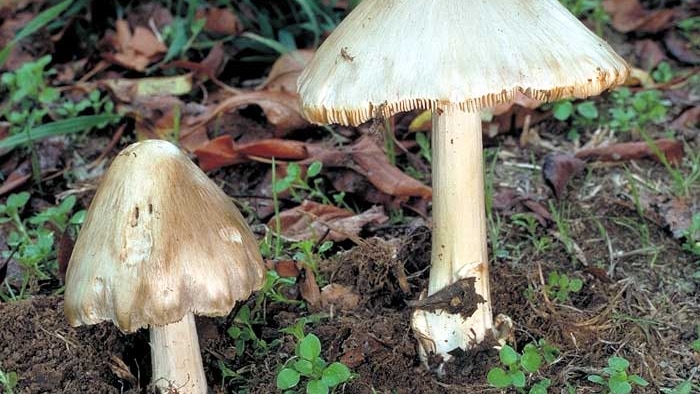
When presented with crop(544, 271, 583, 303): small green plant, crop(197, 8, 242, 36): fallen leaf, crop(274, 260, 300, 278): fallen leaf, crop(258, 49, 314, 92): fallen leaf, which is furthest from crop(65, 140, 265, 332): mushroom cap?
crop(197, 8, 242, 36): fallen leaf

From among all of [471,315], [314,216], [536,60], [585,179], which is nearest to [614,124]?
[585,179]

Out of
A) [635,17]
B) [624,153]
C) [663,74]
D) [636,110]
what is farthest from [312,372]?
[635,17]

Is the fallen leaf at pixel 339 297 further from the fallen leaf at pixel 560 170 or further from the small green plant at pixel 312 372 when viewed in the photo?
the fallen leaf at pixel 560 170

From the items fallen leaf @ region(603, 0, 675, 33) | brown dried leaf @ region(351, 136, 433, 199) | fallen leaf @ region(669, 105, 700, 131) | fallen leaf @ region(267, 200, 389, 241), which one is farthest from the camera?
fallen leaf @ region(603, 0, 675, 33)

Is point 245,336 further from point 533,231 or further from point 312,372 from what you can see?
point 533,231

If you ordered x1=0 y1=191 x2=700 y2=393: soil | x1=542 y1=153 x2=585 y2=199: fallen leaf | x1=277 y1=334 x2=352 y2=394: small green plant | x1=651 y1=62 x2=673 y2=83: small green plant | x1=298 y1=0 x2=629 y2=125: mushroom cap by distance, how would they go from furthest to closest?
x1=651 y1=62 x2=673 y2=83: small green plant
x1=542 y1=153 x2=585 y2=199: fallen leaf
x1=0 y1=191 x2=700 y2=393: soil
x1=277 y1=334 x2=352 y2=394: small green plant
x1=298 y1=0 x2=629 y2=125: mushroom cap

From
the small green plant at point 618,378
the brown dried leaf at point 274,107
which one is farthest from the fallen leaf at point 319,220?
the small green plant at point 618,378

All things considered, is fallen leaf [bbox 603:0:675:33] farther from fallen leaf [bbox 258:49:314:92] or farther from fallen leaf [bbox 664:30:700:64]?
fallen leaf [bbox 258:49:314:92]
